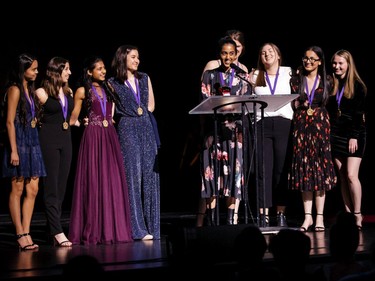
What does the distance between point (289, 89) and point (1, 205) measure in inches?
192

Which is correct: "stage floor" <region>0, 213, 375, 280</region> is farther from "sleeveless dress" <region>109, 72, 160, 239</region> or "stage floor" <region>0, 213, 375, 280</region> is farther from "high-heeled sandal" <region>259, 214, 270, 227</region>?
"sleeveless dress" <region>109, 72, 160, 239</region>

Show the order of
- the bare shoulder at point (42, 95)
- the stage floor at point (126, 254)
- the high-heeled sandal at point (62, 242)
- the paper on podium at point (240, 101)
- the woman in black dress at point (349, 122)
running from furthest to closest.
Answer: the woman in black dress at point (349, 122), the bare shoulder at point (42, 95), the high-heeled sandal at point (62, 242), the paper on podium at point (240, 101), the stage floor at point (126, 254)

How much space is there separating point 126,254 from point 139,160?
135cm

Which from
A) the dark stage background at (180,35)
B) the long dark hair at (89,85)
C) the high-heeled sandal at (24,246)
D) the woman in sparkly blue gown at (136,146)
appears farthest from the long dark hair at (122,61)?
the dark stage background at (180,35)

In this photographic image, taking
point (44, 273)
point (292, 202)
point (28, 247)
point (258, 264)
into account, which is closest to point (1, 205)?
point (292, 202)

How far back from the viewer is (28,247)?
226 inches

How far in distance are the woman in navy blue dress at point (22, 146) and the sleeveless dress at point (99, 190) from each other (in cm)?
48

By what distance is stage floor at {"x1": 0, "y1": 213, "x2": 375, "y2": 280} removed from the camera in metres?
4.49

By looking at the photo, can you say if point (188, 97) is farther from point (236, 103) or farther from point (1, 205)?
point (236, 103)

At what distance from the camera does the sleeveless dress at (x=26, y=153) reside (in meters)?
5.74

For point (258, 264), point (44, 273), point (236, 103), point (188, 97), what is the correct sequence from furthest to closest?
point (188, 97), point (236, 103), point (44, 273), point (258, 264)

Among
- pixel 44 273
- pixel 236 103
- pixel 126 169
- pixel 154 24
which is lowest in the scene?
pixel 44 273

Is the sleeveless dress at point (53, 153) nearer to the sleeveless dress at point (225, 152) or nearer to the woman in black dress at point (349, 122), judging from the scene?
the sleeveless dress at point (225, 152)

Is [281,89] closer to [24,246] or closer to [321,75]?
[321,75]
